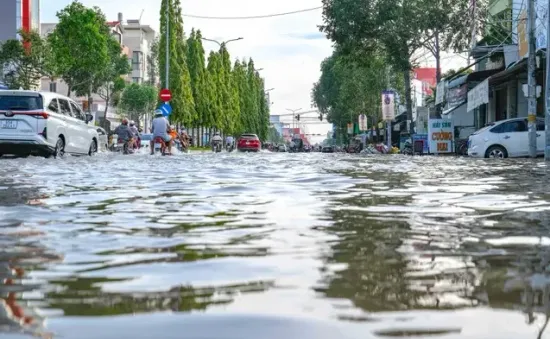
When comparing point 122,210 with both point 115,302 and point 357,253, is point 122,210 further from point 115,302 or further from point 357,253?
point 115,302

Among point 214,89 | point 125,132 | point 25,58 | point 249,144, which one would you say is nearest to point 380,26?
point 249,144

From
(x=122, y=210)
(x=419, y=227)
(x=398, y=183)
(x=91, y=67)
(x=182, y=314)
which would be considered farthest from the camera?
(x=91, y=67)

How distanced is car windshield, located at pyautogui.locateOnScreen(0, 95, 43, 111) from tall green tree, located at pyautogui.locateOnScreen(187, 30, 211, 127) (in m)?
49.1

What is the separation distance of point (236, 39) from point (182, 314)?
79367mm

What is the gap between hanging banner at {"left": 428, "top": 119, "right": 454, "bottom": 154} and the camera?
37.6 m

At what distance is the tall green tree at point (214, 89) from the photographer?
73.4 meters

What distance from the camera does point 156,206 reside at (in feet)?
21.5

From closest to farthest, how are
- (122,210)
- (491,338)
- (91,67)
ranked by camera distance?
1. (491,338)
2. (122,210)
3. (91,67)

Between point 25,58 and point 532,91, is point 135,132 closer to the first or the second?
point 532,91

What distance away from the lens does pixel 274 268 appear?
3.43m

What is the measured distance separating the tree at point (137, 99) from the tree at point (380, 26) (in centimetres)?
5092

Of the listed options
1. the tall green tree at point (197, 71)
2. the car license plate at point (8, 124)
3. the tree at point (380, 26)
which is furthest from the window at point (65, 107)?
the tall green tree at point (197, 71)

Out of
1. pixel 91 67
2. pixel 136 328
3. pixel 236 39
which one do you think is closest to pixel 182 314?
pixel 136 328

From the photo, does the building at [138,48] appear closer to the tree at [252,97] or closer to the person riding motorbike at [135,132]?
the tree at [252,97]
